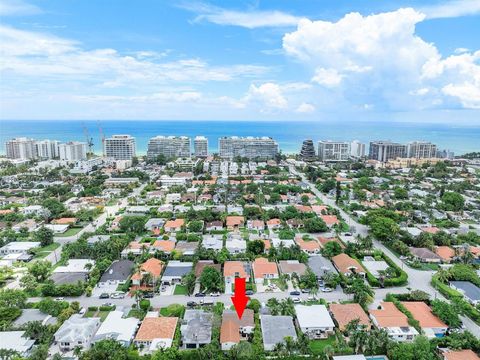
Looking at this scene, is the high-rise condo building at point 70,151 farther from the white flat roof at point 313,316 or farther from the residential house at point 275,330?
the white flat roof at point 313,316

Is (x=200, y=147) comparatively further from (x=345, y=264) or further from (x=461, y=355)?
(x=461, y=355)

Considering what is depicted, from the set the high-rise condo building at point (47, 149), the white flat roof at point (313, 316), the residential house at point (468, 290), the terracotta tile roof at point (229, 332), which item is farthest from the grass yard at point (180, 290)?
the high-rise condo building at point (47, 149)

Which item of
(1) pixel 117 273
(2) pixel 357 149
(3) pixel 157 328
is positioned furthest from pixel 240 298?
(2) pixel 357 149

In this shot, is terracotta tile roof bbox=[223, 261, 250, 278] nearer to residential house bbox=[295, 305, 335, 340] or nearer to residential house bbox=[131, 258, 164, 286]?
residential house bbox=[131, 258, 164, 286]

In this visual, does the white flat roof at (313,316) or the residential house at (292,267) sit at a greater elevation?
the residential house at (292,267)

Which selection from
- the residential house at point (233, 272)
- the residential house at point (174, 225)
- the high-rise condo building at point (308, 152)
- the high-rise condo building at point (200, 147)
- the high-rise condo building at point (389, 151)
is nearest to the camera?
the residential house at point (233, 272)

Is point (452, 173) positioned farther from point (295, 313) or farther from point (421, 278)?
point (295, 313)
